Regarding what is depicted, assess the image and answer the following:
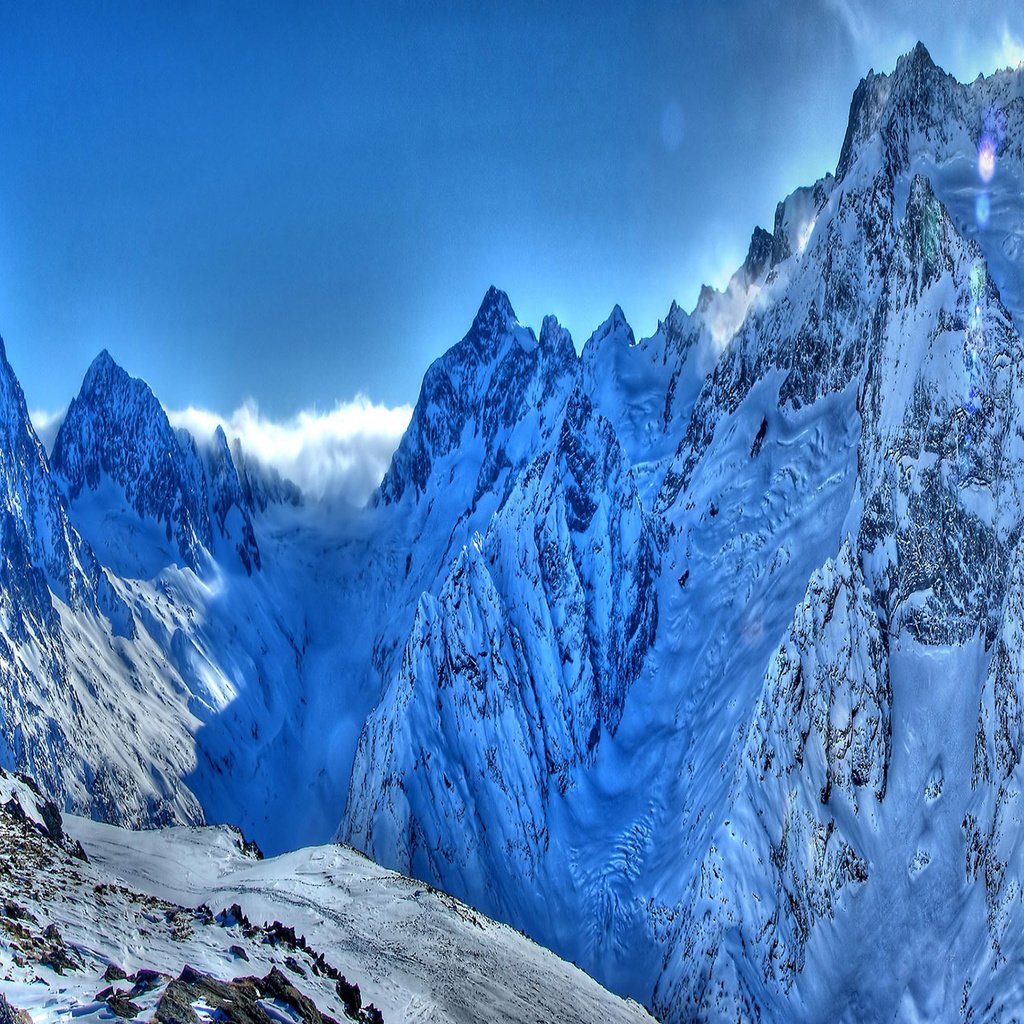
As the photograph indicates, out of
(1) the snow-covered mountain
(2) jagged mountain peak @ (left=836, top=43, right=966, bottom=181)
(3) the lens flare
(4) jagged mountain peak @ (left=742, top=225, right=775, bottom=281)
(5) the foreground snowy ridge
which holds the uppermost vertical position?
(4) jagged mountain peak @ (left=742, top=225, right=775, bottom=281)

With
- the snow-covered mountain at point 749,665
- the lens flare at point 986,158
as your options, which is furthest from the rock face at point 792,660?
the lens flare at point 986,158

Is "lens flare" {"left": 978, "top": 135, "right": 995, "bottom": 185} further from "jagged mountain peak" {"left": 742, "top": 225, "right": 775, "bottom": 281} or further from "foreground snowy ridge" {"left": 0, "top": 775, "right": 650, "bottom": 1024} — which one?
"foreground snowy ridge" {"left": 0, "top": 775, "right": 650, "bottom": 1024}

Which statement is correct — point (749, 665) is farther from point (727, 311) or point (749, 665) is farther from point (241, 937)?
point (727, 311)

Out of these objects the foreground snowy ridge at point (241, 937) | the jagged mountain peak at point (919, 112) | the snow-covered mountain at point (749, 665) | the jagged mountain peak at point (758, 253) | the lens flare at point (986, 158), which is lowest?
the foreground snowy ridge at point (241, 937)

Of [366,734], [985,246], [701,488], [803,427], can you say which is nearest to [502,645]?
[366,734]

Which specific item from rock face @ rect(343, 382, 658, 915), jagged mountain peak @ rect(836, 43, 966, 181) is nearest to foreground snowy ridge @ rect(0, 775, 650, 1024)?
rock face @ rect(343, 382, 658, 915)

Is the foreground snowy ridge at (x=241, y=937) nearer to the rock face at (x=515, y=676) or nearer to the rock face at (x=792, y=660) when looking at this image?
the rock face at (x=792, y=660)

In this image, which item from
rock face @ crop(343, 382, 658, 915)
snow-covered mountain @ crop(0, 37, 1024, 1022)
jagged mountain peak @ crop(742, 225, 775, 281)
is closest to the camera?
snow-covered mountain @ crop(0, 37, 1024, 1022)
